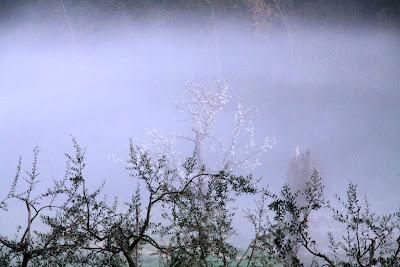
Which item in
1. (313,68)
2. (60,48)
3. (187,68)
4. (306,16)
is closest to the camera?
(306,16)

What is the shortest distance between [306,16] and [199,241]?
105 m

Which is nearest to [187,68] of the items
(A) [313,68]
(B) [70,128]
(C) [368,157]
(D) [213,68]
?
(D) [213,68]

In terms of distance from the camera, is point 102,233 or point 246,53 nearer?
point 102,233

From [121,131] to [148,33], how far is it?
109 feet

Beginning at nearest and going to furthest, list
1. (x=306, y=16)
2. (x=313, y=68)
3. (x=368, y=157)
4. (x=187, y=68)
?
1. (x=368, y=157)
2. (x=306, y=16)
3. (x=313, y=68)
4. (x=187, y=68)

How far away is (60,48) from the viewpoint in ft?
602

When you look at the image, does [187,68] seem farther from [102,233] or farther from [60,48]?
[102,233]

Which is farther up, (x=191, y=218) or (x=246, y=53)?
(x=246, y=53)

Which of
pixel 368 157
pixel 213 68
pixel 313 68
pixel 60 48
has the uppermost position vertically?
pixel 60 48

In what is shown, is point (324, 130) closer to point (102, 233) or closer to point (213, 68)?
point (213, 68)

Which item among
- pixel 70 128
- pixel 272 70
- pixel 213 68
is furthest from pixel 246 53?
pixel 70 128

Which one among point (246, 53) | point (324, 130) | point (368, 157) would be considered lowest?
point (368, 157)

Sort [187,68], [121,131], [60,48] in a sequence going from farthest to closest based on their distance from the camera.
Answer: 1. [60,48]
2. [187,68]
3. [121,131]

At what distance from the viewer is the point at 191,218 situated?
34.5 ft
